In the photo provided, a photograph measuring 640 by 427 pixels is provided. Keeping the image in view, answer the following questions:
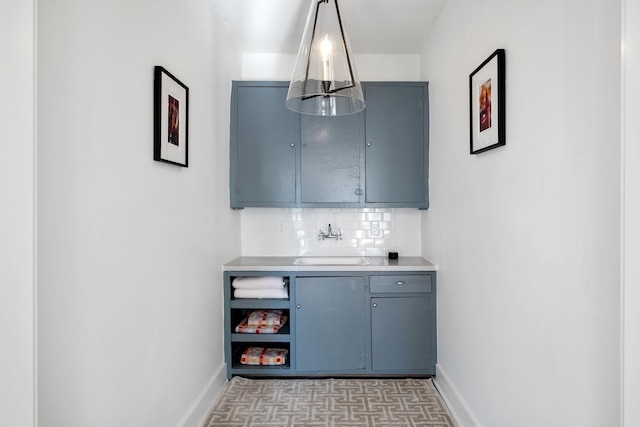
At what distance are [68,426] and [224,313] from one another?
170 centimetres

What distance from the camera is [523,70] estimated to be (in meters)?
1.51

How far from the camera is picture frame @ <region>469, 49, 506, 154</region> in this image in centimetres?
168

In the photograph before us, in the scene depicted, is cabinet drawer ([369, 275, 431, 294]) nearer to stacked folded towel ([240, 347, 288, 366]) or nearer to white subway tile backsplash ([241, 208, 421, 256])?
white subway tile backsplash ([241, 208, 421, 256])

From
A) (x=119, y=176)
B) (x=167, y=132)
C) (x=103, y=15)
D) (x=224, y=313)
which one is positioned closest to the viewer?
(x=103, y=15)

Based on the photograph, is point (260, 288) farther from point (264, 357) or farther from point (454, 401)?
point (454, 401)

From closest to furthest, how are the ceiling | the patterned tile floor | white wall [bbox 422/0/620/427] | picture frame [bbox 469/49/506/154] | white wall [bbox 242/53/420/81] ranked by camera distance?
1. white wall [bbox 422/0/620/427]
2. picture frame [bbox 469/49/506/154]
3. the patterned tile floor
4. the ceiling
5. white wall [bbox 242/53/420/81]

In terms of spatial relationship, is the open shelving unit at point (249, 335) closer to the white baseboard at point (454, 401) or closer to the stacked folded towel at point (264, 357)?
the stacked folded towel at point (264, 357)

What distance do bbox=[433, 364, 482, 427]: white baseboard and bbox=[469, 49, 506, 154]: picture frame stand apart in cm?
145

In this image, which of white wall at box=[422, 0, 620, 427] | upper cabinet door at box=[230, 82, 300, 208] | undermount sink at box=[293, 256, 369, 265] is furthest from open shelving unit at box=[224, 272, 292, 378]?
white wall at box=[422, 0, 620, 427]

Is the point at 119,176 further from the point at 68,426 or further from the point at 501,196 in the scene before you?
the point at 501,196

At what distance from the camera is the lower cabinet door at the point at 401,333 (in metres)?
2.88

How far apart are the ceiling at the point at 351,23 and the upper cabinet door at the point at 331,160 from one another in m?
0.67

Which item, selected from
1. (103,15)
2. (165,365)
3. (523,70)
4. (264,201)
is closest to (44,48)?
(103,15)

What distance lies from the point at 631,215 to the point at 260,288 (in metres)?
2.39
